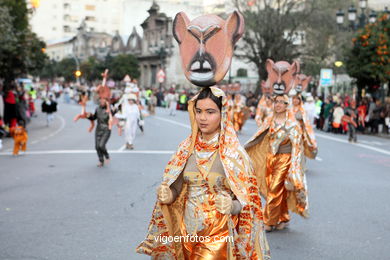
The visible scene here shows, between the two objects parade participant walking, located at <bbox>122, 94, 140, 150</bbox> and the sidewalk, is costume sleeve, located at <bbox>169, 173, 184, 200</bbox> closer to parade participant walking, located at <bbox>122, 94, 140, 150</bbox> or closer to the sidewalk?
parade participant walking, located at <bbox>122, 94, 140, 150</bbox>

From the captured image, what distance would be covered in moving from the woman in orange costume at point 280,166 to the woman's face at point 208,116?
3221 millimetres

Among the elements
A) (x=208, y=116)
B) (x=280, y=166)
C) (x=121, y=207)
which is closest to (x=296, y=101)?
(x=280, y=166)

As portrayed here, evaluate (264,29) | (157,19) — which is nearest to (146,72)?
(157,19)

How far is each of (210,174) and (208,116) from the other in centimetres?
43

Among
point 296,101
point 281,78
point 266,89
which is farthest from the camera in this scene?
point 296,101

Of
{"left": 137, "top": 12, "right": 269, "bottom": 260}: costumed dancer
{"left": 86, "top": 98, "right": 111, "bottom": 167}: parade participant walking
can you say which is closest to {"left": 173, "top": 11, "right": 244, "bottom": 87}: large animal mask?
{"left": 137, "top": 12, "right": 269, "bottom": 260}: costumed dancer

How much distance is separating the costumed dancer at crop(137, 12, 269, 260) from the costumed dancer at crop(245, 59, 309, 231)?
2.96 metres

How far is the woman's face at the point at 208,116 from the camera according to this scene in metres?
4.25

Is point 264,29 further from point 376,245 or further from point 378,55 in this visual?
point 376,245

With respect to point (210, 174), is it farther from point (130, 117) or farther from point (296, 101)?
point (130, 117)

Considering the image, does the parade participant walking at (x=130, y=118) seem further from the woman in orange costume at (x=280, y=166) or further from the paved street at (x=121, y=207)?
the woman in orange costume at (x=280, y=166)

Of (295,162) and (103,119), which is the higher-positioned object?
(295,162)

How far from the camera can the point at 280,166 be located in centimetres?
743

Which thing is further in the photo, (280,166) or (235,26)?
(280,166)
